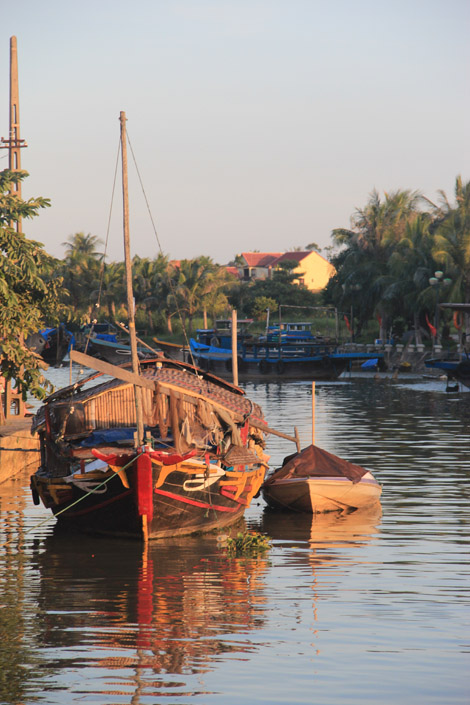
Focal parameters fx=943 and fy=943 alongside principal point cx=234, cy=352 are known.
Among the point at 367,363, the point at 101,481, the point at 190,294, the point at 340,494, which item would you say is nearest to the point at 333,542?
the point at 340,494

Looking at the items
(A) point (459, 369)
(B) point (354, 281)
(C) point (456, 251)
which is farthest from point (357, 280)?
(A) point (459, 369)

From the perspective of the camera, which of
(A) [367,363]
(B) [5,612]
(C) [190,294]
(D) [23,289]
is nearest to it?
(B) [5,612]

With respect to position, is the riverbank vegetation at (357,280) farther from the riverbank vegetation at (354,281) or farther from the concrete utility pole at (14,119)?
the concrete utility pole at (14,119)

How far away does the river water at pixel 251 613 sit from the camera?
1048cm

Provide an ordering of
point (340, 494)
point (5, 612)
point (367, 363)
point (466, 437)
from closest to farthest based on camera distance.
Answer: point (5, 612) → point (340, 494) → point (466, 437) → point (367, 363)

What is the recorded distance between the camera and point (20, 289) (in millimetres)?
26516

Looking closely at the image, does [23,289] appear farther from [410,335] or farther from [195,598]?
[410,335]

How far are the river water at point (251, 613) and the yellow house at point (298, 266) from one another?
109 m

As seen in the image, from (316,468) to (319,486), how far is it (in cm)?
55

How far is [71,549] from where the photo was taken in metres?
17.9

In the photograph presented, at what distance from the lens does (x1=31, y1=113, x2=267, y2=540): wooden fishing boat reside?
17.4 meters

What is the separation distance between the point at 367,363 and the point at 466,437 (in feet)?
140

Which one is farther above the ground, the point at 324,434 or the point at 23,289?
the point at 23,289

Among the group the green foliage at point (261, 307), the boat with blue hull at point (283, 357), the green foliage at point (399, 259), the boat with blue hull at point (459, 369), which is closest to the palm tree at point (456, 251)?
the green foliage at point (399, 259)
